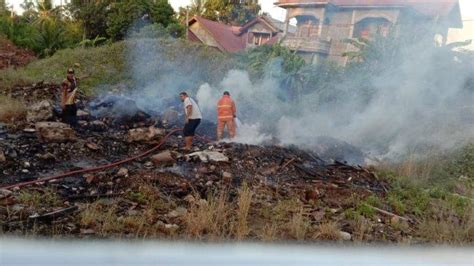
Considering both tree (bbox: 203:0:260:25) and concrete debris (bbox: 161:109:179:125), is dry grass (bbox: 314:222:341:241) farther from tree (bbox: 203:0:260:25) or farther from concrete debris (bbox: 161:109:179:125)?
tree (bbox: 203:0:260:25)

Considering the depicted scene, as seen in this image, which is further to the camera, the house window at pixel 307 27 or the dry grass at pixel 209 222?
the house window at pixel 307 27

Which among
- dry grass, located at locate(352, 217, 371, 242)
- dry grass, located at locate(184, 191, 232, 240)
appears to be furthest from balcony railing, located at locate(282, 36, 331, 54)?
dry grass, located at locate(184, 191, 232, 240)

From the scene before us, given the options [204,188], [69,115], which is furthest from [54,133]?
[204,188]

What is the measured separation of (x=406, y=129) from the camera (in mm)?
10766

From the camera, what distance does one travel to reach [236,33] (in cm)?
2702

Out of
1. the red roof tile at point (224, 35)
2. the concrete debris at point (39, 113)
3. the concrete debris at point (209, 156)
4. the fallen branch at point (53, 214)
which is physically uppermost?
the red roof tile at point (224, 35)

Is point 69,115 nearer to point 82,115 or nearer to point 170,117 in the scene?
point 82,115

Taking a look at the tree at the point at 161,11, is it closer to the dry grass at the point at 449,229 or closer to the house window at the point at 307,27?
the house window at the point at 307,27

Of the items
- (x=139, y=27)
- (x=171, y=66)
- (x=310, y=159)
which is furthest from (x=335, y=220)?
(x=139, y=27)

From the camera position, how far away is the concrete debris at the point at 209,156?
7262mm

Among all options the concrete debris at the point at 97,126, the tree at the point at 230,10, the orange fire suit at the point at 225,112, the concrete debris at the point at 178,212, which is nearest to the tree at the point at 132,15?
the tree at the point at 230,10

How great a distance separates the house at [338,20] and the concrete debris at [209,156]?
1215cm

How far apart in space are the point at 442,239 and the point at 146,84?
12.5 metres

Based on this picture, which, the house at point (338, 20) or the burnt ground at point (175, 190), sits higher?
the house at point (338, 20)
